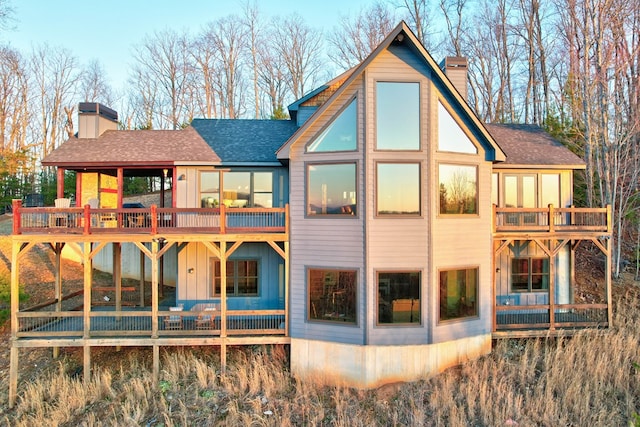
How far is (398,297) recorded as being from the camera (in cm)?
988

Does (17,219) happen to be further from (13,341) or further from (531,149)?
(531,149)

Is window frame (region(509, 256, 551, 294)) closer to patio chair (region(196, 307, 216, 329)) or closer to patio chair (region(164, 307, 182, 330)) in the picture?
patio chair (region(196, 307, 216, 329))

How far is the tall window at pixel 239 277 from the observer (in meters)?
12.4

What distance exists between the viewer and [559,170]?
513 inches

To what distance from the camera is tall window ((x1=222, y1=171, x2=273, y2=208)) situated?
12.5 metres

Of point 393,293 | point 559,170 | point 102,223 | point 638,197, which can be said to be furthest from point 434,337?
point 638,197

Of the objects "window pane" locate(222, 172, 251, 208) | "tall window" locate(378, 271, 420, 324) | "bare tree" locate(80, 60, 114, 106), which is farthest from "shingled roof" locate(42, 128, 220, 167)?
"bare tree" locate(80, 60, 114, 106)

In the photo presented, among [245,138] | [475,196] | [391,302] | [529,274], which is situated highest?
[245,138]

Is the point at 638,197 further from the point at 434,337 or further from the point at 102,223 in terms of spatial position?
the point at 102,223

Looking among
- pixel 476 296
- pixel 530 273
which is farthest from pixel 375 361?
pixel 530 273

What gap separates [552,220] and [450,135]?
4.14 m

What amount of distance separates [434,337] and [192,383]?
21.5ft

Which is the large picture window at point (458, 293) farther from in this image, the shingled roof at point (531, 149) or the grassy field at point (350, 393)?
the shingled roof at point (531, 149)

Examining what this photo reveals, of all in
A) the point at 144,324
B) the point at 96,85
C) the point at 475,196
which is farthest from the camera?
the point at 96,85
